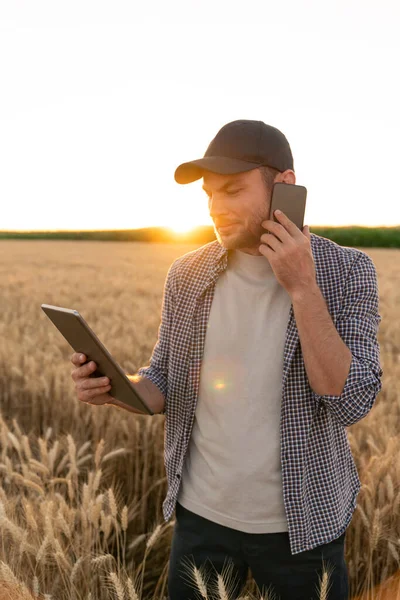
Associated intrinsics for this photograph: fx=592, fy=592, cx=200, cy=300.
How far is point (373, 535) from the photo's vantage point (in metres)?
1.90

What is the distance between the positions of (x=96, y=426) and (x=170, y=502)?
149 centimetres

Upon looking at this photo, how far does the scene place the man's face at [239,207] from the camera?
1.59 meters

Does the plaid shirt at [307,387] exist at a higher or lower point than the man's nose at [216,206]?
lower

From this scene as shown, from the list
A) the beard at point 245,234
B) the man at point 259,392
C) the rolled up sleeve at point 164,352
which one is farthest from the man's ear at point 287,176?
the rolled up sleeve at point 164,352

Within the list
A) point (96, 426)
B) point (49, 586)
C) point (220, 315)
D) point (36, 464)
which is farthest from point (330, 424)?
point (96, 426)

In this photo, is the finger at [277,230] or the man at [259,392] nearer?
the finger at [277,230]

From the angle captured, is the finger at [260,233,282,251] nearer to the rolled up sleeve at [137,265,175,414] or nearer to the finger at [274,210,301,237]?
the finger at [274,210,301,237]

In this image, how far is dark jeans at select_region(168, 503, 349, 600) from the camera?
1688mm

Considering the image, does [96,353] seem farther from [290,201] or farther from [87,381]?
[290,201]

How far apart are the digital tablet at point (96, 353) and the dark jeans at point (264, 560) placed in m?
0.43

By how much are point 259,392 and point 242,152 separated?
0.67 metres

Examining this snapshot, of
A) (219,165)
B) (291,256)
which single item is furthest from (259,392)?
(219,165)

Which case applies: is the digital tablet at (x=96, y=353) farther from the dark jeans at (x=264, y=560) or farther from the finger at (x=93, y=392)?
the dark jeans at (x=264, y=560)

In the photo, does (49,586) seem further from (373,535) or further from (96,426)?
(96,426)
